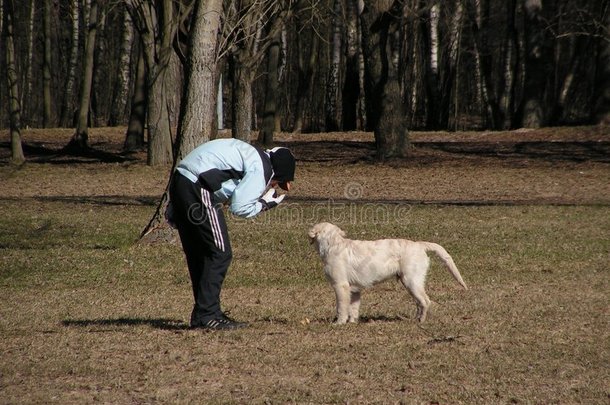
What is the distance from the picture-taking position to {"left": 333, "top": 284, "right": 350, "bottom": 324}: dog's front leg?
8.96 metres

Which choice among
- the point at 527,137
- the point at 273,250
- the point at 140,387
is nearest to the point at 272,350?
the point at 140,387

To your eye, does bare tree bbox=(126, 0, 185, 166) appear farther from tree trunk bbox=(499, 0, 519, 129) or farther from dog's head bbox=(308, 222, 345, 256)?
dog's head bbox=(308, 222, 345, 256)

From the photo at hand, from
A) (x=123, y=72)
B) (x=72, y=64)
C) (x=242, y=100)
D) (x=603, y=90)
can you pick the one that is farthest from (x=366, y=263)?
(x=72, y=64)

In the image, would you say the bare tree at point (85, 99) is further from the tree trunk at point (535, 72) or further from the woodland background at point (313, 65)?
Answer: the tree trunk at point (535, 72)

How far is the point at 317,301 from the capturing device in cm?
1077

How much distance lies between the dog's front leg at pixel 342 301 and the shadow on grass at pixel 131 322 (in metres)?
1.51

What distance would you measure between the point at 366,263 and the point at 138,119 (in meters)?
23.4

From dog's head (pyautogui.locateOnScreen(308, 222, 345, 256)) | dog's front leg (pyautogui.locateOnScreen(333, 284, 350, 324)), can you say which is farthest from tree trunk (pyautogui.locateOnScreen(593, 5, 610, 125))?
dog's front leg (pyautogui.locateOnScreen(333, 284, 350, 324))

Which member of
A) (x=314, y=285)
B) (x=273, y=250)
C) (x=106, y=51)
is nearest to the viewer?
(x=314, y=285)

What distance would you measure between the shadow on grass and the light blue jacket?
5.32 ft

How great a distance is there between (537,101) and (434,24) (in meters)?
7.39

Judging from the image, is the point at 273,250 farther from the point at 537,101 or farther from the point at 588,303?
the point at 537,101

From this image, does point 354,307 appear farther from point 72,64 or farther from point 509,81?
point 72,64

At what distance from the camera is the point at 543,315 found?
9.50 meters
